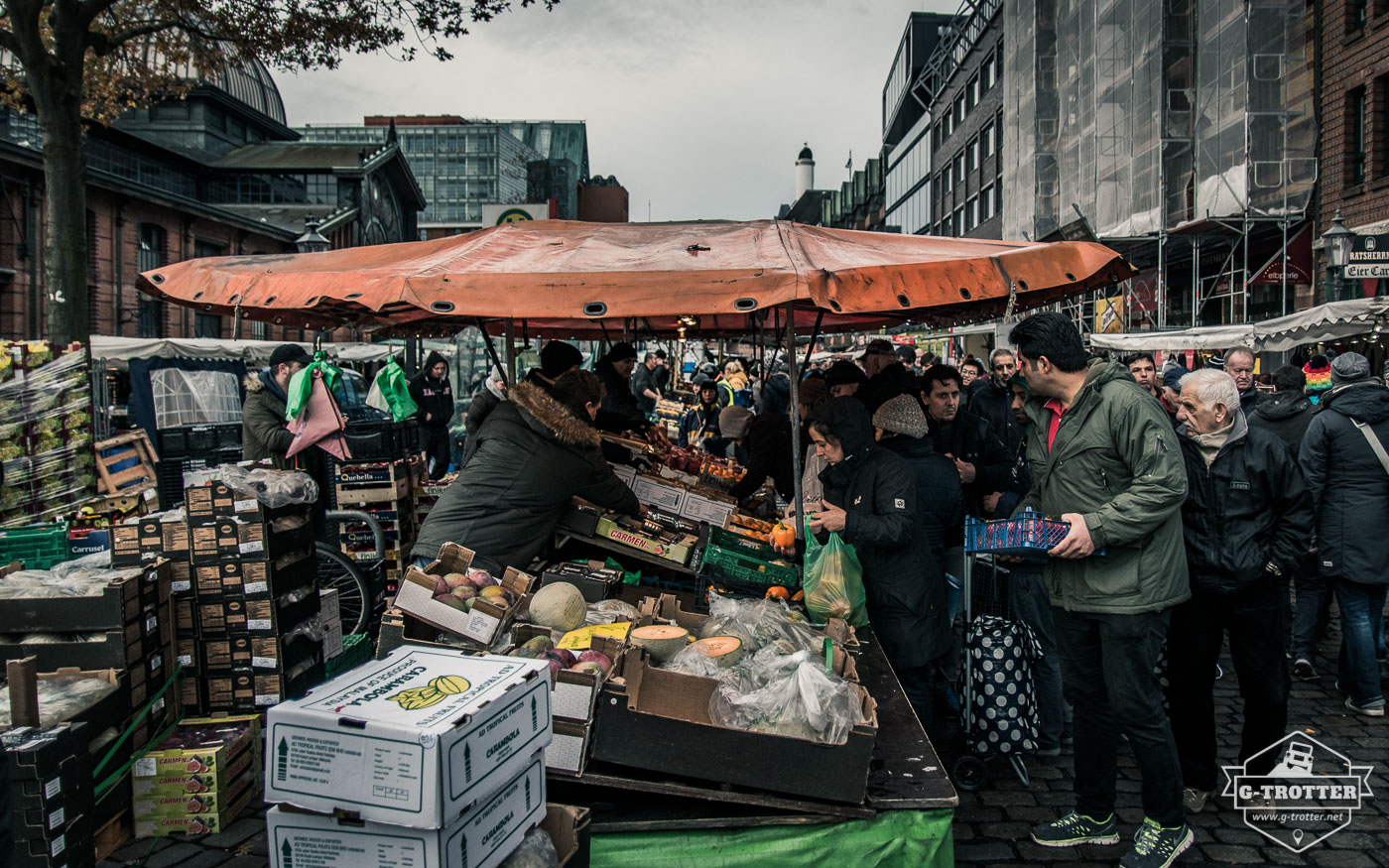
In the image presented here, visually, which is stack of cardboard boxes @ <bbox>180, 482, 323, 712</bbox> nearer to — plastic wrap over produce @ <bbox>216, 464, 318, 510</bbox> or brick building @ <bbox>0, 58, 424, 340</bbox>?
plastic wrap over produce @ <bbox>216, 464, 318, 510</bbox>

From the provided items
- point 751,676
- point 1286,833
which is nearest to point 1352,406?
point 1286,833

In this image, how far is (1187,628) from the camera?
4227 mm

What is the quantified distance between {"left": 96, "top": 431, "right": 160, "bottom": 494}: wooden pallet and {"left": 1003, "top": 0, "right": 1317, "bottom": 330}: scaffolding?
17.6 metres

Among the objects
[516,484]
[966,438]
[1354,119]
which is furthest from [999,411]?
[1354,119]

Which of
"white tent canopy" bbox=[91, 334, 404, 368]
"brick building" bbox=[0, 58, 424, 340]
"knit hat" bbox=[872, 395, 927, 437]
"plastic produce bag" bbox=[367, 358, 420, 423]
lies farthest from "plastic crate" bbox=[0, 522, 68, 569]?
"brick building" bbox=[0, 58, 424, 340]

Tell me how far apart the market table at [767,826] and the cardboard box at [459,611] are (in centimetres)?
95

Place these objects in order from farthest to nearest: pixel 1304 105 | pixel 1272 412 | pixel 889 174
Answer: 1. pixel 889 174
2. pixel 1304 105
3. pixel 1272 412

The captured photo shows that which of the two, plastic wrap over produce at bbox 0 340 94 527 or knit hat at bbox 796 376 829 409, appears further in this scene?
plastic wrap over produce at bbox 0 340 94 527

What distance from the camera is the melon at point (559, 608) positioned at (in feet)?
13.7

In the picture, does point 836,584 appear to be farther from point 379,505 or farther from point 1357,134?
point 1357,134

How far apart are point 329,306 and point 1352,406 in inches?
254

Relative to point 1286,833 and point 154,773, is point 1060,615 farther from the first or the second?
point 154,773

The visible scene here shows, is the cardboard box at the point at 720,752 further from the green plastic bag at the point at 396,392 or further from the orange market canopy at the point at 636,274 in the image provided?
the green plastic bag at the point at 396,392

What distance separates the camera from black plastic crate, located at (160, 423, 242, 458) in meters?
10.4
